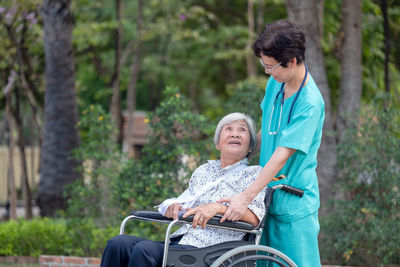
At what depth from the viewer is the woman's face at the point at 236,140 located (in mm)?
3676

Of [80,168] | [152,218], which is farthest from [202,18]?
[152,218]

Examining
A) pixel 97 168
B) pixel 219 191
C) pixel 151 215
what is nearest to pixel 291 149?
pixel 219 191

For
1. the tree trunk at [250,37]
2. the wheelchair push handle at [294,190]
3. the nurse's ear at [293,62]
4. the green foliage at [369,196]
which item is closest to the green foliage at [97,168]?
the green foliage at [369,196]

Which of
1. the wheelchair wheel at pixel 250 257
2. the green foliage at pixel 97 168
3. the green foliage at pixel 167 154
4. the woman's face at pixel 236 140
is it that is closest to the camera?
the wheelchair wheel at pixel 250 257

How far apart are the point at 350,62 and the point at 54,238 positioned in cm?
478

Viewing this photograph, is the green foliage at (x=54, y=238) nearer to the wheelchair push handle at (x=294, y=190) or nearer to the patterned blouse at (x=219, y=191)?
the patterned blouse at (x=219, y=191)

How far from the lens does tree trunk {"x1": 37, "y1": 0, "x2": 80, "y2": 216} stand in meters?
9.03

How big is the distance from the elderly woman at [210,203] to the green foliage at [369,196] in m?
2.44

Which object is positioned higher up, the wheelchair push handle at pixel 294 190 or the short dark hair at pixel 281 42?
the short dark hair at pixel 281 42

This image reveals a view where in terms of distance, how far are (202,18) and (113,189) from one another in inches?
444

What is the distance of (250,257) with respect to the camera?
3.21m

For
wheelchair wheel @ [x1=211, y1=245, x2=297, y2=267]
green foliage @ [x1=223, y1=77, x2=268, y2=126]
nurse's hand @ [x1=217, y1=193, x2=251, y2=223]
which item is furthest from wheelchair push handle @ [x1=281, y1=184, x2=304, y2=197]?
green foliage @ [x1=223, y1=77, x2=268, y2=126]

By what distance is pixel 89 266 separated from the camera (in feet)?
19.9

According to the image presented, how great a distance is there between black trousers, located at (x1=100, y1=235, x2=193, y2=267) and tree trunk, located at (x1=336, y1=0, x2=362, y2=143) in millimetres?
5611
